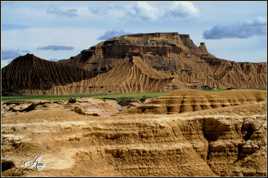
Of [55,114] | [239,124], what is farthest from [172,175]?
[55,114]

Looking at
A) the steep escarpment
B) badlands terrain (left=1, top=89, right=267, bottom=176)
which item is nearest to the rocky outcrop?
badlands terrain (left=1, top=89, right=267, bottom=176)

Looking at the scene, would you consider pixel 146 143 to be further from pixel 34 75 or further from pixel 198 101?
pixel 34 75

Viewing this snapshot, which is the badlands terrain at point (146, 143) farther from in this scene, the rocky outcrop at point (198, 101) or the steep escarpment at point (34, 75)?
the steep escarpment at point (34, 75)

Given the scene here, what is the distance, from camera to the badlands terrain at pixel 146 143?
36688 millimetres

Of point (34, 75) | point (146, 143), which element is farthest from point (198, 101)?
point (34, 75)

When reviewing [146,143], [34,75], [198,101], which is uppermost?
[34,75]

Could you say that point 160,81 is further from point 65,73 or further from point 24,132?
point 24,132

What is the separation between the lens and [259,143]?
41750 millimetres

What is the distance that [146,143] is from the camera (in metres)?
40.6

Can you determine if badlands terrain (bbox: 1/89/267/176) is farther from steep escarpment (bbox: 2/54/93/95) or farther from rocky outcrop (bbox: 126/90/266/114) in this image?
steep escarpment (bbox: 2/54/93/95)

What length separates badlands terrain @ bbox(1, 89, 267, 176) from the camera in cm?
3669

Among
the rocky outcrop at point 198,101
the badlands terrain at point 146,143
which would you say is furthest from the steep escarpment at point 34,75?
the badlands terrain at point 146,143

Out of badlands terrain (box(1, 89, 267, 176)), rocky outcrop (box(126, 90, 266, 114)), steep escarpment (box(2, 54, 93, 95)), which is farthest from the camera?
steep escarpment (box(2, 54, 93, 95))

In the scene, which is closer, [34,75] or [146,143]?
[146,143]
